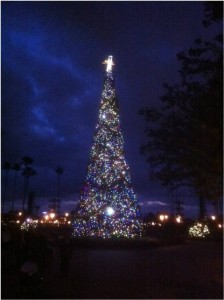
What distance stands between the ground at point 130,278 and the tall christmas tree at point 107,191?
4.91 metres

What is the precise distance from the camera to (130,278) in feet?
40.2

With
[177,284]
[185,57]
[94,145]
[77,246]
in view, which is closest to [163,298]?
[177,284]

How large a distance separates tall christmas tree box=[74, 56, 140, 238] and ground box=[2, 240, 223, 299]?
4.91 meters

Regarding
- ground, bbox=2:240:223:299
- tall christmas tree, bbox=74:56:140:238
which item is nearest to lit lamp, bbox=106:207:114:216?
tall christmas tree, bbox=74:56:140:238

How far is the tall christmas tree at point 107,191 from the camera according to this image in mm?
23562

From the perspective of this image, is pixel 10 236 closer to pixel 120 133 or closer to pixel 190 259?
pixel 190 259

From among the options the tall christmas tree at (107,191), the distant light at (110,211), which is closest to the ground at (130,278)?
the distant light at (110,211)

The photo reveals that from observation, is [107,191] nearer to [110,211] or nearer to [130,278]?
[110,211]

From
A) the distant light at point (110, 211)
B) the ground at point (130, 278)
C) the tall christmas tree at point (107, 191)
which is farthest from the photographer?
the tall christmas tree at point (107, 191)

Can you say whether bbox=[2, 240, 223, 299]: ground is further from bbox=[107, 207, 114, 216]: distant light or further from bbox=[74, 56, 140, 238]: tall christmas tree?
bbox=[74, 56, 140, 238]: tall christmas tree

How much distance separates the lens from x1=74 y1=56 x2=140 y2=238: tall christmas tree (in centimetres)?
2356

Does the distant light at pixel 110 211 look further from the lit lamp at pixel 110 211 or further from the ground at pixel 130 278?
the ground at pixel 130 278

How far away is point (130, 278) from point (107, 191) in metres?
11.6

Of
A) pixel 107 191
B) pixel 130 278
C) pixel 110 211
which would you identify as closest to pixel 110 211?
pixel 110 211
